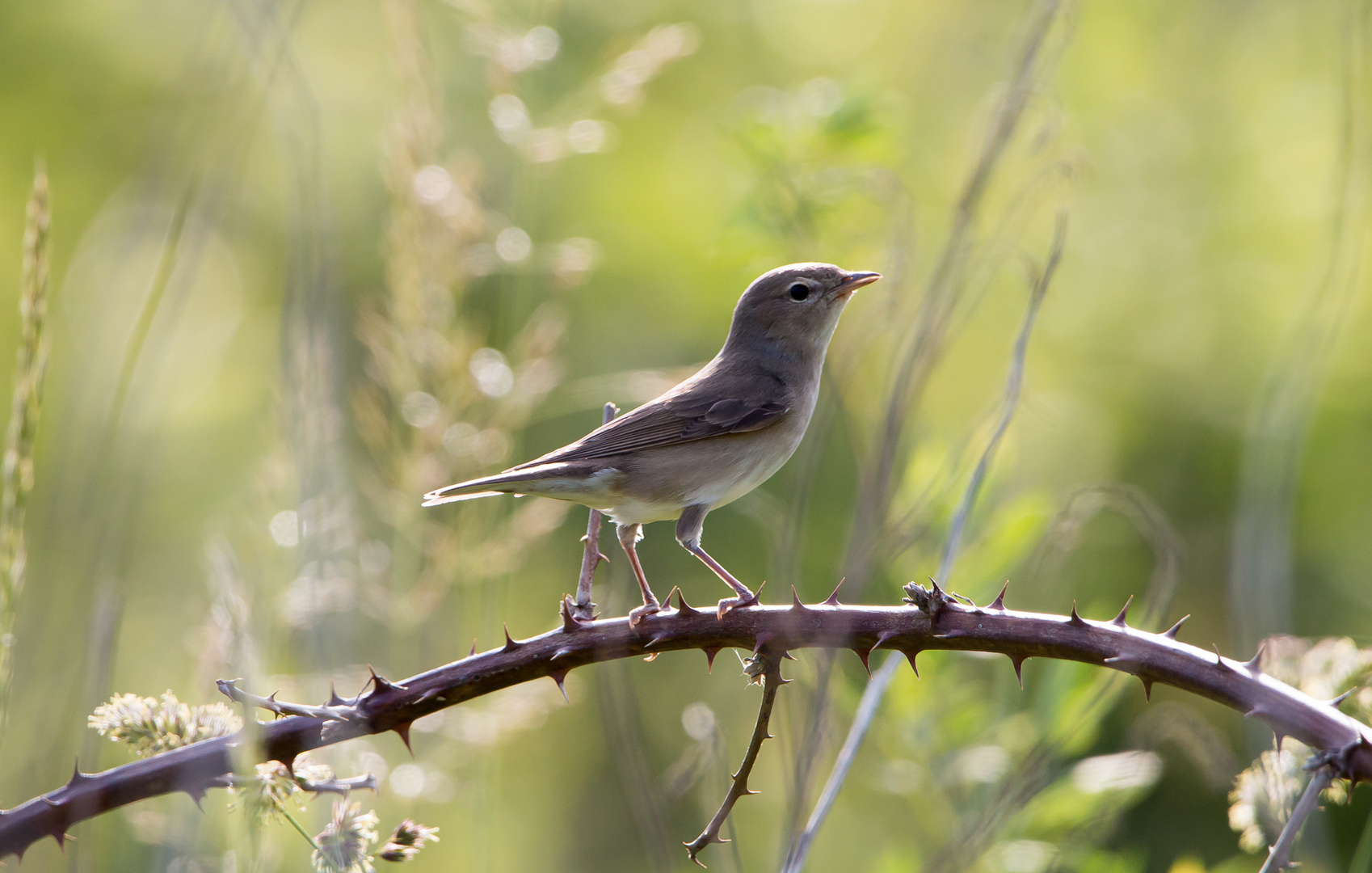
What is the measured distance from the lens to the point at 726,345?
4730 millimetres

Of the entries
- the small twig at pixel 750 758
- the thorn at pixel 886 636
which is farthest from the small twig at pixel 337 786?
the thorn at pixel 886 636

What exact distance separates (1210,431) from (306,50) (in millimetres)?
6682

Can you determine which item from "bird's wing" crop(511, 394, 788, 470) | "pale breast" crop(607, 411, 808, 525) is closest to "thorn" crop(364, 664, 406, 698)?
"pale breast" crop(607, 411, 808, 525)

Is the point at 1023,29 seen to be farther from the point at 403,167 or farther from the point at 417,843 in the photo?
the point at 417,843

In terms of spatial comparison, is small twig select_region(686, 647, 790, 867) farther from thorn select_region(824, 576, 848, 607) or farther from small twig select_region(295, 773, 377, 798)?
small twig select_region(295, 773, 377, 798)

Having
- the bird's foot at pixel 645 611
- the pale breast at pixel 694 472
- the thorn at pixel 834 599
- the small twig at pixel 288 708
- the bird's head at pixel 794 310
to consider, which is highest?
the bird's head at pixel 794 310

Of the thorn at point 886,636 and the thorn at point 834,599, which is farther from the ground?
the thorn at point 834,599

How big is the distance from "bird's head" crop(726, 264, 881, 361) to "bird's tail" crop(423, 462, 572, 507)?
1.24 metres

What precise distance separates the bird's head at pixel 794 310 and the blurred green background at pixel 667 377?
Answer: 15 cm

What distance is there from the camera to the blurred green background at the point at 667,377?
250 centimetres

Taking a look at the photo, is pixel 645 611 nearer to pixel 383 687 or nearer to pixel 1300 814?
pixel 383 687

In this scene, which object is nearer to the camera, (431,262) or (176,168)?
(176,168)

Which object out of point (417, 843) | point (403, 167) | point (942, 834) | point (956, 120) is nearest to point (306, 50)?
point (956, 120)

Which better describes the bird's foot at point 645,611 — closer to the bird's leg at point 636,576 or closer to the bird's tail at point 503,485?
the bird's leg at point 636,576
